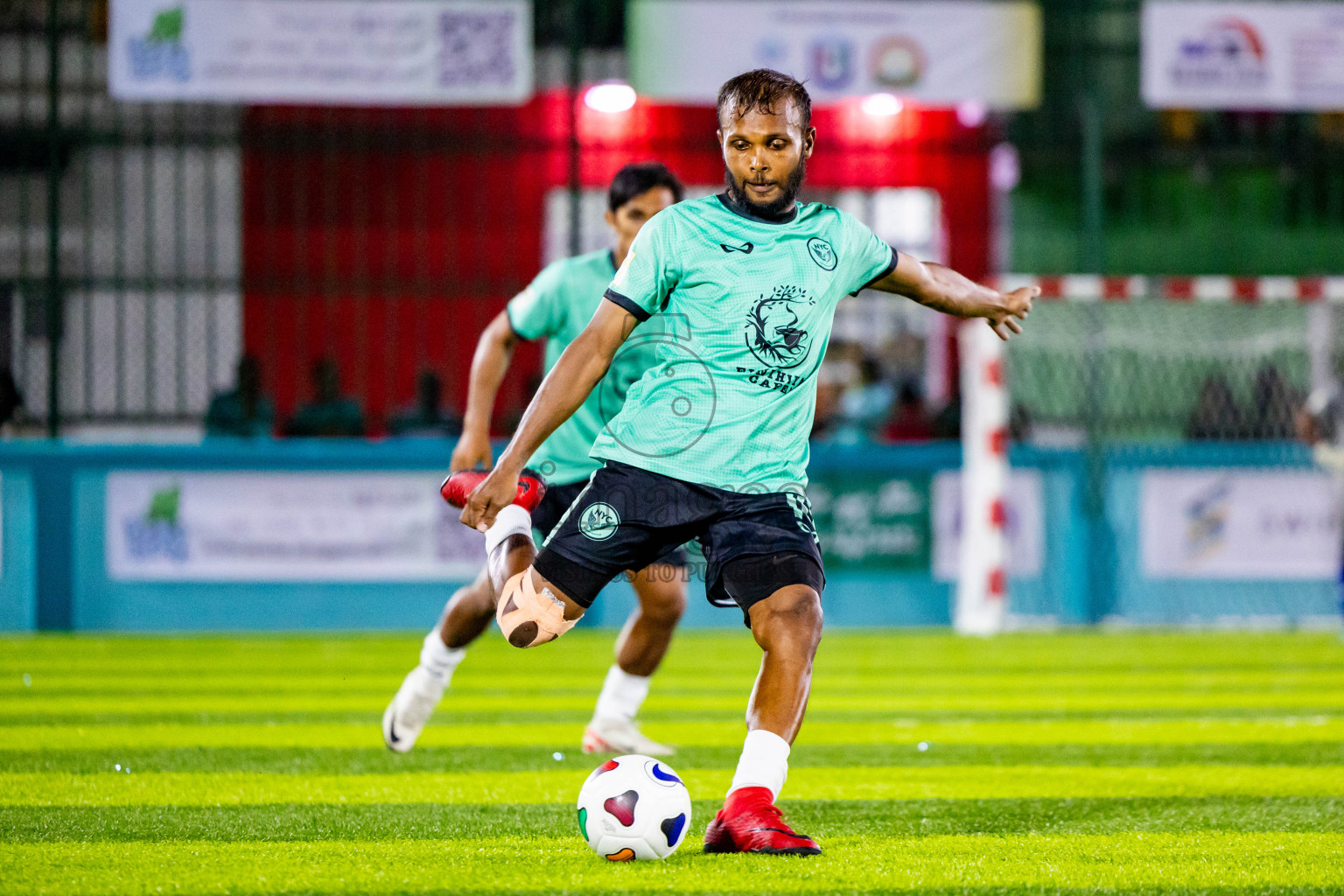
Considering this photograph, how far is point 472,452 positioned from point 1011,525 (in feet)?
26.0

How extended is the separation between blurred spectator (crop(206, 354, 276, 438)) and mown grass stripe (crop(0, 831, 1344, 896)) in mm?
8690

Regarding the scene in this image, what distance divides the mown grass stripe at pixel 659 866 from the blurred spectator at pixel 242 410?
8690 millimetres

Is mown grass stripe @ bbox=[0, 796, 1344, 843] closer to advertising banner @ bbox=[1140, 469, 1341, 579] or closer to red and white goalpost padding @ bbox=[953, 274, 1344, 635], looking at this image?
red and white goalpost padding @ bbox=[953, 274, 1344, 635]

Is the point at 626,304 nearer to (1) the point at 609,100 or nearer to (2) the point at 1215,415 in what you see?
(2) the point at 1215,415

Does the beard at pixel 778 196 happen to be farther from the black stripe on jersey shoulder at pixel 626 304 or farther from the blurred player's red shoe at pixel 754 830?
the blurred player's red shoe at pixel 754 830

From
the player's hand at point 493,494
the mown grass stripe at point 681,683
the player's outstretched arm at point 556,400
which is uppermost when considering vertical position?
the player's outstretched arm at point 556,400

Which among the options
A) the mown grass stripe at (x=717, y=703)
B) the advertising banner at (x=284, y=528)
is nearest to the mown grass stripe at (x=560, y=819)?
the mown grass stripe at (x=717, y=703)

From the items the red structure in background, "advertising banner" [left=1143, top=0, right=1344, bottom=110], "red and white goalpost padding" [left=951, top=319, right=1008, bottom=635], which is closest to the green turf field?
"red and white goalpost padding" [left=951, top=319, right=1008, bottom=635]

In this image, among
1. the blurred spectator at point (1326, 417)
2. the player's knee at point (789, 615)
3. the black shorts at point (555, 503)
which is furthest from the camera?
the blurred spectator at point (1326, 417)

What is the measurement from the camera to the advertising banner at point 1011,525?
12.2 meters

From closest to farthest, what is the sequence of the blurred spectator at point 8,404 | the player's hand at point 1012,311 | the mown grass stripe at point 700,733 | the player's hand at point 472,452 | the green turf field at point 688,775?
the green turf field at point 688,775
the player's hand at point 1012,311
the player's hand at point 472,452
the mown grass stripe at point 700,733
the blurred spectator at point 8,404

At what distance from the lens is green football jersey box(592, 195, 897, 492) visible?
382 cm

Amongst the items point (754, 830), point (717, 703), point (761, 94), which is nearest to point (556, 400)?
point (761, 94)

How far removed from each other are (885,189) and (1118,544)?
285 inches
